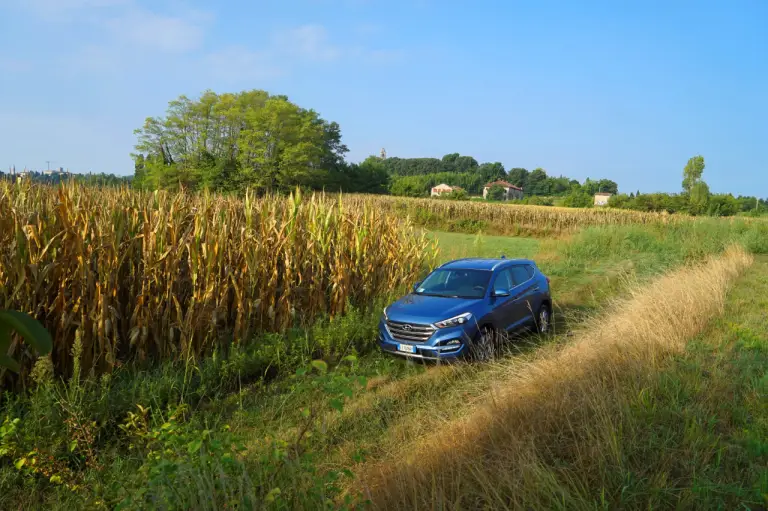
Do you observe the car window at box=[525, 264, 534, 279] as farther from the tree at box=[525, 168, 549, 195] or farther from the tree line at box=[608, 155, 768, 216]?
the tree at box=[525, 168, 549, 195]

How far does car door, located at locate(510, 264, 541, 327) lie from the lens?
10062 millimetres

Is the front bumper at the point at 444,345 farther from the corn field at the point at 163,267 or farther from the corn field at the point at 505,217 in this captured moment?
the corn field at the point at 505,217

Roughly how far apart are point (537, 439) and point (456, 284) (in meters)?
5.68

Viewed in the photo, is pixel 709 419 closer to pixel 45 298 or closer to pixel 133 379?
pixel 133 379

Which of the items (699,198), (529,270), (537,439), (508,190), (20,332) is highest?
(508,190)

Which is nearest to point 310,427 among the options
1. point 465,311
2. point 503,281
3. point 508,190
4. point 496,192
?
point 465,311

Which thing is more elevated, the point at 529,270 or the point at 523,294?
the point at 529,270

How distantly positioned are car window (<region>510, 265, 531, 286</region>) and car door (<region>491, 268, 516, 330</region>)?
206mm

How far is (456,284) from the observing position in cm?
1006

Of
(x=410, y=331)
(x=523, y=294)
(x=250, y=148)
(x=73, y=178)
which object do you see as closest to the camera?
(x=73, y=178)

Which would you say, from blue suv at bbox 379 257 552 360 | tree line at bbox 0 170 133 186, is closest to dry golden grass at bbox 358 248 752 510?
blue suv at bbox 379 257 552 360

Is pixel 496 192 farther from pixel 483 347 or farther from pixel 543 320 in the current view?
pixel 483 347

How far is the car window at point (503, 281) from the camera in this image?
986cm

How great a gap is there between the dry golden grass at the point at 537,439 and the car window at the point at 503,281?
8.91ft
